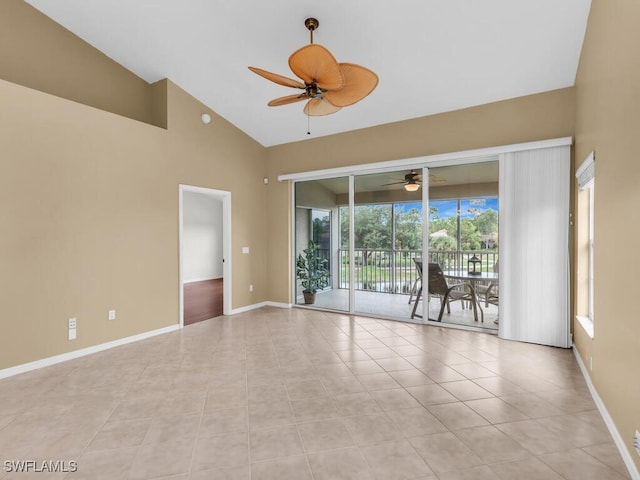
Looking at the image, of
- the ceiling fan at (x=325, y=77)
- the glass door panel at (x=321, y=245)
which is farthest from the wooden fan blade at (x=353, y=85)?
the glass door panel at (x=321, y=245)

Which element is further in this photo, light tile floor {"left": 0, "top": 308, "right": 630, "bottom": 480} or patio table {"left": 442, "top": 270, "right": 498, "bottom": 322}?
patio table {"left": 442, "top": 270, "right": 498, "bottom": 322}

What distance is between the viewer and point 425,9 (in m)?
3.01

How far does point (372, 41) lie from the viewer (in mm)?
3463

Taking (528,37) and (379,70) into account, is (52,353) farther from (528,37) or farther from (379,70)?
(528,37)

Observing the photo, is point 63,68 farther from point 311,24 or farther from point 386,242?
point 386,242

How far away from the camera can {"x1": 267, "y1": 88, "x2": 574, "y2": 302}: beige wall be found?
390 cm

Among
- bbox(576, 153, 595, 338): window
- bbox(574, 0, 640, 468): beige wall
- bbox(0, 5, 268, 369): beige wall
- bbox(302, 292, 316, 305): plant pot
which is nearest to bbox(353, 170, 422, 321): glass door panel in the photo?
bbox(302, 292, 316, 305): plant pot

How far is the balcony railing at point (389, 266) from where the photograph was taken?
15.1 feet

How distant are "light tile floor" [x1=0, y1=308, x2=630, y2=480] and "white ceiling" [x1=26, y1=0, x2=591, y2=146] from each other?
316cm

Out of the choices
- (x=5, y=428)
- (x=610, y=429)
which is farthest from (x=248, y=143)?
(x=610, y=429)

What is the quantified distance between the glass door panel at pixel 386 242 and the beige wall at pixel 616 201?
2.39 metres

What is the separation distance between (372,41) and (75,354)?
4686 millimetres

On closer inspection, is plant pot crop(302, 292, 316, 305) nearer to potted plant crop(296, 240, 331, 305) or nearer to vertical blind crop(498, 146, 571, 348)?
potted plant crop(296, 240, 331, 305)

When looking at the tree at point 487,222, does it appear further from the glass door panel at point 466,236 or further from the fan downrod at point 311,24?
the fan downrod at point 311,24
